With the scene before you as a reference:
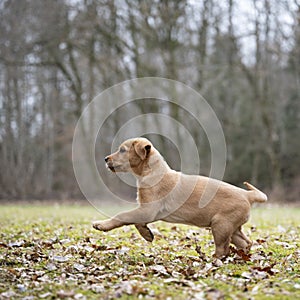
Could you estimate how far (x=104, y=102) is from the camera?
3134 cm

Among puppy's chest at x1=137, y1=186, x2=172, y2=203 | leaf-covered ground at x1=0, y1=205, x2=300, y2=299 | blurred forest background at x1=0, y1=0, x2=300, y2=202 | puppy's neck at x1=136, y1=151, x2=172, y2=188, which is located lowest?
leaf-covered ground at x1=0, y1=205, x2=300, y2=299

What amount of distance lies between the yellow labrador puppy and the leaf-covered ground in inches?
16.5

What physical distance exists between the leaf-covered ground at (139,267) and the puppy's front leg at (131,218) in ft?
1.56

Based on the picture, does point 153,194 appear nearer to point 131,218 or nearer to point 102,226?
point 131,218

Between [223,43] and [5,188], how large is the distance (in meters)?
15.5

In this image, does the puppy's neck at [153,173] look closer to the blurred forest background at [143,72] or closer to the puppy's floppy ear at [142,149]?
the puppy's floppy ear at [142,149]

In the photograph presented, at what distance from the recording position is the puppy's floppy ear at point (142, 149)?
8.38m

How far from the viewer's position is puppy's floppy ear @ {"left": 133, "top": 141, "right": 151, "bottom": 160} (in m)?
8.38

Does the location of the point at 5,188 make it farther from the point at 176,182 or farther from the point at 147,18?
the point at 176,182

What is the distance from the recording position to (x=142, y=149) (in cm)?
842

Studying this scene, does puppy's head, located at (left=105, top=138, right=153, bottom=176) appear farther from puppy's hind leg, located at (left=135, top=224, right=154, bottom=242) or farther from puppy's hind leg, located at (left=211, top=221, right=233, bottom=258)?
puppy's hind leg, located at (left=211, top=221, right=233, bottom=258)

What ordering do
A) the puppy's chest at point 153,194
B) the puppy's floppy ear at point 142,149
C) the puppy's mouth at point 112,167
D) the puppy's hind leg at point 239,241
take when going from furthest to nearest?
1. the puppy's mouth at point 112,167
2. the puppy's floppy ear at point 142,149
3. the puppy's hind leg at point 239,241
4. the puppy's chest at point 153,194

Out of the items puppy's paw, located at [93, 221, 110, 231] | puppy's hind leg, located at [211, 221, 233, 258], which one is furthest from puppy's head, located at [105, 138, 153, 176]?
puppy's hind leg, located at [211, 221, 233, 258]

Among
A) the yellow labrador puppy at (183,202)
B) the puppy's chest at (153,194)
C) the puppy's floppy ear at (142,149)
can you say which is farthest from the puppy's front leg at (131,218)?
the puppy's floppy ear at (142,149)
